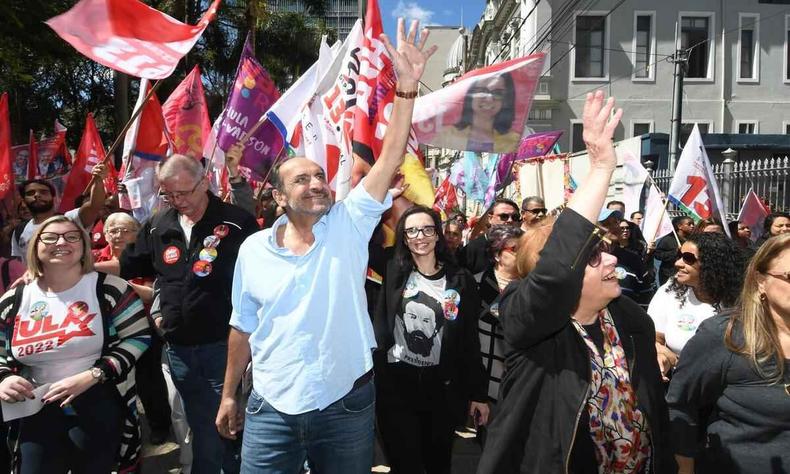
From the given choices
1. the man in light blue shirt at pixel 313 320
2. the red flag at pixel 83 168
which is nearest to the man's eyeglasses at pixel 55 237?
the man in light blue shirt at pixel 313 320

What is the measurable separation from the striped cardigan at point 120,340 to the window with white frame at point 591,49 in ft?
85.1

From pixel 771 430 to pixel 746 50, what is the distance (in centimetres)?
2958

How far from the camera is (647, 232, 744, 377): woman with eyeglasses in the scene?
3.64 m

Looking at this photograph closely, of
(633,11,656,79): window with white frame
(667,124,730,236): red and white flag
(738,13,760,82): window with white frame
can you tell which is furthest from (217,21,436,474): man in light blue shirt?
(738,13,760,82): window with white frame

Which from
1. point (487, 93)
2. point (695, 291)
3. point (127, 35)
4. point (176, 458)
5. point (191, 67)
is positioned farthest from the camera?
point (191, 67)

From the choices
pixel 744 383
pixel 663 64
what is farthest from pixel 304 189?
pixel 663 64

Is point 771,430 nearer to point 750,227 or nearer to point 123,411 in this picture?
point 123,411

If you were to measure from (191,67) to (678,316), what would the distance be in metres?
23.3

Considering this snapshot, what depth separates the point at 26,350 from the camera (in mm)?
3111

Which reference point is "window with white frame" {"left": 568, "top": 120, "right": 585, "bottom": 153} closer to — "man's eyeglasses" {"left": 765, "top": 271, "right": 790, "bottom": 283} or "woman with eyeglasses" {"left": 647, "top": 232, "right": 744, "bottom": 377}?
"woman with eyeglasses" {"left": 647, "top": 232, "right": 744, "bottom": 377}

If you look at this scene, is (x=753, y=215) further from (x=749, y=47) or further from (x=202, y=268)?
(x=749, y=47)

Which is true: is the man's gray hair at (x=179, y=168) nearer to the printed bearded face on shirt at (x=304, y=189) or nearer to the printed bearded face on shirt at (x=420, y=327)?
the printed bearded face on shirt at (x=304, y=189)

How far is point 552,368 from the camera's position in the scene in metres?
2.25

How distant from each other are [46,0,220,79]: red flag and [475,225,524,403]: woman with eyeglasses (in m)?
2.64
